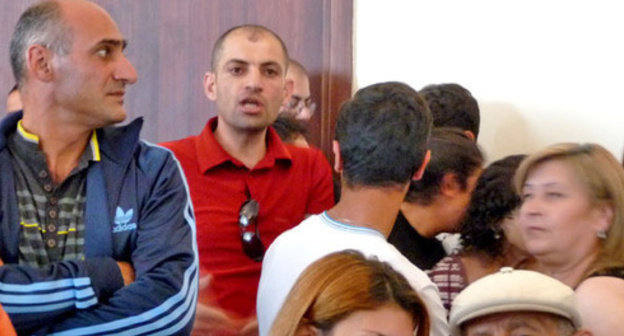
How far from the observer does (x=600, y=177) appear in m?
2.41

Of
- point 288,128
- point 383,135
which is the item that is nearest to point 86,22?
point 383,135

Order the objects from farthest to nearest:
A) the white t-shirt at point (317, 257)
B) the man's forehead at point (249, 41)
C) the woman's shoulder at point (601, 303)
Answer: the man's forehead at point (249, 41) < the white t-shirt at point (317, 257) < the woman's shoulder at point (601, 303)

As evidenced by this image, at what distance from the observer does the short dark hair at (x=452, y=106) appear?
139 inches

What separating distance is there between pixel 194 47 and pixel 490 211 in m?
1.88

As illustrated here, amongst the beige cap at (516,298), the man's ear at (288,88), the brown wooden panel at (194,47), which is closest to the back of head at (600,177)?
the beige cap at (516,298)

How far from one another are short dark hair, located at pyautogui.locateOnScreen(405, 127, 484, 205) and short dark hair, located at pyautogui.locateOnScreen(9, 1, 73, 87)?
1.08 m

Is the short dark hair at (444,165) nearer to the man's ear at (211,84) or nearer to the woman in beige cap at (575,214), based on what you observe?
the woman in beige cap at (575,214)

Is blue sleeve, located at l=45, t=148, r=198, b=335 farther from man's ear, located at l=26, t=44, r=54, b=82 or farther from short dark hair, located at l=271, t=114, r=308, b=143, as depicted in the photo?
short dark hair, located at l=271, t=114, r=308, b=143

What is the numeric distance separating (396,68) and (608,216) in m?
1.57

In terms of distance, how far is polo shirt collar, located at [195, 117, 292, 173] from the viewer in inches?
118

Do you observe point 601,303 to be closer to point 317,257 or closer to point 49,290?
point 317,257

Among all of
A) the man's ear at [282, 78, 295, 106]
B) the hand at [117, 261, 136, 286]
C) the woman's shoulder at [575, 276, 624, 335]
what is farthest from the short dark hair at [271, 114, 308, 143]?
the woman's shoulder at [575, 276, 624, 335]

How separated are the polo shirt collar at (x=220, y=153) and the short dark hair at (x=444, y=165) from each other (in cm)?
39

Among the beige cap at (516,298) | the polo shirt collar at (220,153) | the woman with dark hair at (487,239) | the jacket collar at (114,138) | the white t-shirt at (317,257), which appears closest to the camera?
the beige cap at (516,298)
